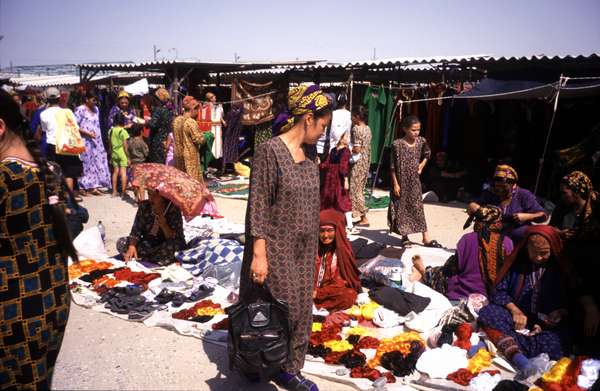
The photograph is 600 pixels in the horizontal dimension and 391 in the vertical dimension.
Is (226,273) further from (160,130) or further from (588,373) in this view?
(160,130)

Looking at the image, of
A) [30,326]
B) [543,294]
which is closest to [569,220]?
[543,294]

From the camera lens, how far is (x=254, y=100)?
10.9 meters

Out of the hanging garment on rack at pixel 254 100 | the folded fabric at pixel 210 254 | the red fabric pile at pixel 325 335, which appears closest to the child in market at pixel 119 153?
the hanging garment on rack at pixel 254 100

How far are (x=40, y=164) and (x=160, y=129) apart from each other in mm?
7443

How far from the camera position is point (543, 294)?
373 centimetres

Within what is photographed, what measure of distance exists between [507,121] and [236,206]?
17.0 feet

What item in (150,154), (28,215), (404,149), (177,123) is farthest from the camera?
(150,154)

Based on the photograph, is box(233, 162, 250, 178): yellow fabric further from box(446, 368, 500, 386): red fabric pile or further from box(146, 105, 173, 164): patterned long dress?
box(446, 368, 500, 386): red fabric pile

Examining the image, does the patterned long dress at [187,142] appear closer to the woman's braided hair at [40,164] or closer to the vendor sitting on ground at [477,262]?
the vendor sitting on ground at [477,262]

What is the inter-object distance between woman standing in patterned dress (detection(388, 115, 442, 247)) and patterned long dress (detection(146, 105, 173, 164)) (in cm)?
450

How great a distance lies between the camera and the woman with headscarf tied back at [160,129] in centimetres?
916

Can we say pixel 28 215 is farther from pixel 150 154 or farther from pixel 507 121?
pixel 507 121

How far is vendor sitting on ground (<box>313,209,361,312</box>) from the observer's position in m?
4.53

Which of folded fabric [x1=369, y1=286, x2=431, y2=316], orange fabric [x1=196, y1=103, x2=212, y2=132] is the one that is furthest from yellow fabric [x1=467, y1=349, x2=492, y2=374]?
orange fabric [x1=196, y1=103, x2=212, y2=132]
